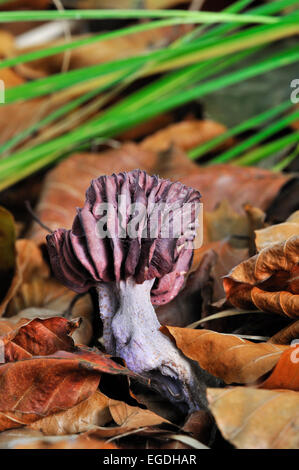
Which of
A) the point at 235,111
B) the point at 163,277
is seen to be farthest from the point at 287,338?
the point at 235,111

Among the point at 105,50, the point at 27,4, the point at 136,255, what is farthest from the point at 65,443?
the point at 27,4

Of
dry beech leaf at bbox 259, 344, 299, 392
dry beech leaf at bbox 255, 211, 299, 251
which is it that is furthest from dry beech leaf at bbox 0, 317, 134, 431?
dry beech leaf at bbox 255, 211, 299, 251

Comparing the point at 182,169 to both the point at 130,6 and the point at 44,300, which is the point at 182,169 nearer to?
the point at 44,300

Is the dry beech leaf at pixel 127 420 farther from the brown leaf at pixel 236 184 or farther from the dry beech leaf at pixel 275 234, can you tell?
the brown leaf at pixel 236 184

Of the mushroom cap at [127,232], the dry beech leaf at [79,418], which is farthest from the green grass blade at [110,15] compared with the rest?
the dry beech leaf at [79,418]

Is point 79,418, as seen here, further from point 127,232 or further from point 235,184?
point 235,184
